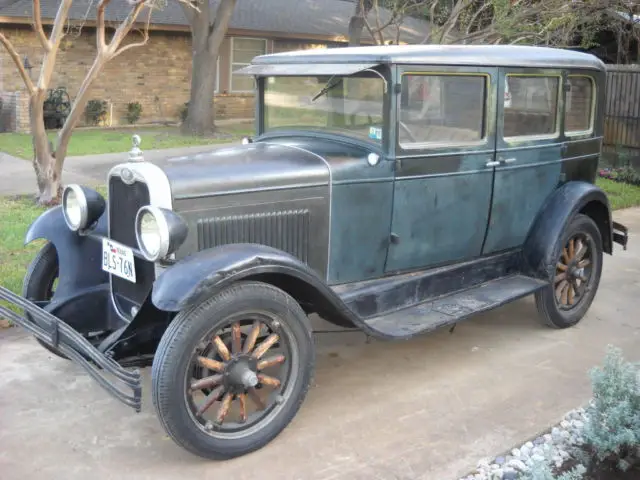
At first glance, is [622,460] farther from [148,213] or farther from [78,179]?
[78,179]

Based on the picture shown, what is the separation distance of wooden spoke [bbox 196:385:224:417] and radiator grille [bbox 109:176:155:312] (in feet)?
2.12

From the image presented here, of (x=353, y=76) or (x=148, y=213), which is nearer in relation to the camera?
(x=148, y=213)

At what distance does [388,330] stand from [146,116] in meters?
15.3

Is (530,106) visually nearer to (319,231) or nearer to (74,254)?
(319,231)

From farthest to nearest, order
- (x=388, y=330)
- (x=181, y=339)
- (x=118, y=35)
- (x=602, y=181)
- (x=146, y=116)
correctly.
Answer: (x=146, y=116), (x=602, y=181), (x=118, y=35), (x=388, y=330), (x=181, y=339)

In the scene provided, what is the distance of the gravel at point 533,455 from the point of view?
325 cm

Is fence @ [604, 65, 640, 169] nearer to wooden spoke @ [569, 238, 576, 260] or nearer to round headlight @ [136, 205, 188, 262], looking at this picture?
wooden spoke @ [569, 238, 576, 260]

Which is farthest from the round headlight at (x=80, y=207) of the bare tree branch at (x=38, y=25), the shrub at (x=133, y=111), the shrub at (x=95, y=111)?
the shrub at (x=133, y=111)

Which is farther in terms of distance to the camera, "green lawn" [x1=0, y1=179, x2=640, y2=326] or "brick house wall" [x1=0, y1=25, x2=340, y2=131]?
"brick house wall" [x1=0, y1=25, x2=340, y2=131]

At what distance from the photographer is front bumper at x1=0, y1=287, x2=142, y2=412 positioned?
121 inches

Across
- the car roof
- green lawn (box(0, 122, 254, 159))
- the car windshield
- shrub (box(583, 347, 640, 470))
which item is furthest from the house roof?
shrub (box(583, 347, 640, 470))

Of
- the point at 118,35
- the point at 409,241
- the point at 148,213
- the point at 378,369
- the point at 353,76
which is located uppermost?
the point at 118,35

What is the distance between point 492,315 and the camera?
5.45 meters

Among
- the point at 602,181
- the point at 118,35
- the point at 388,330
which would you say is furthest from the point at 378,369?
the point at 602,181
